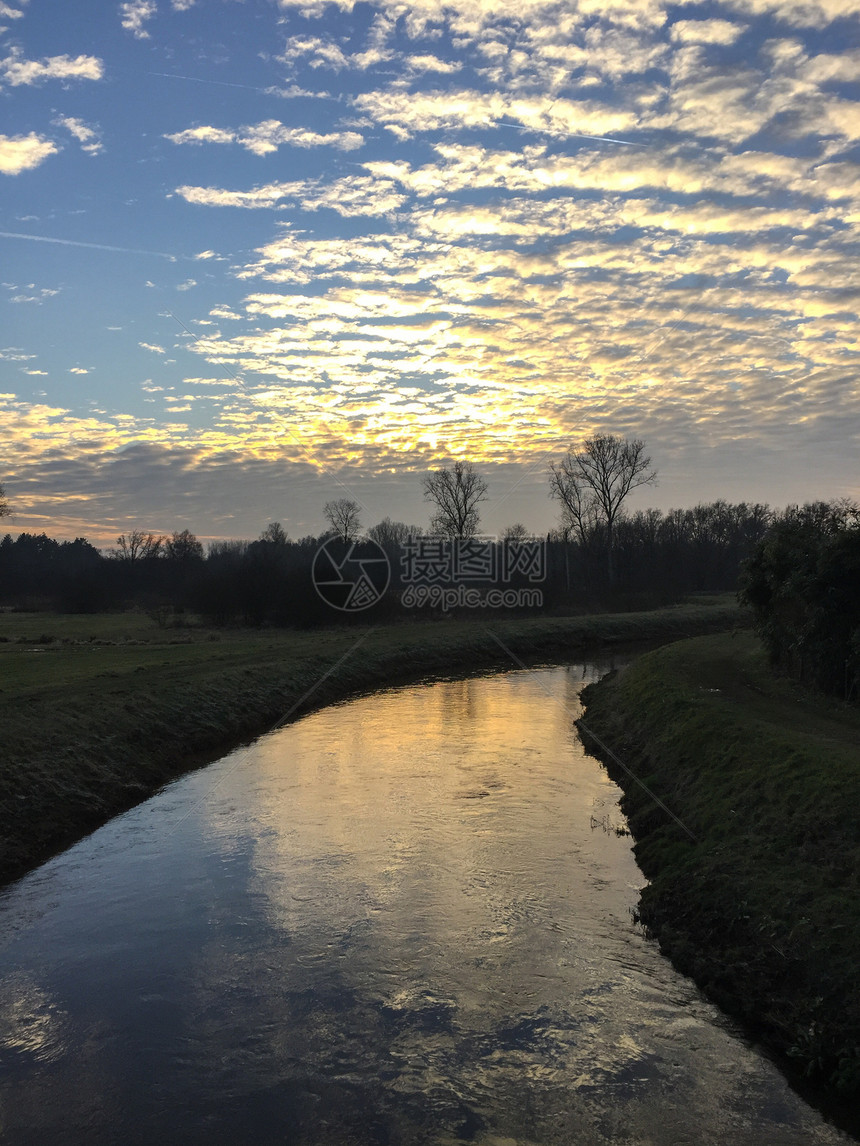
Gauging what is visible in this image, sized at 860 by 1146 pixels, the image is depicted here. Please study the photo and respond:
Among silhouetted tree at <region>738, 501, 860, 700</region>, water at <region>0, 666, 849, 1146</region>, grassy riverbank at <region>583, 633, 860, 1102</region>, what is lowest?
water at <region>0, 666, 849, 1146</region>

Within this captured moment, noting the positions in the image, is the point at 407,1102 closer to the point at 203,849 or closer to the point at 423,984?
the point at 423,984

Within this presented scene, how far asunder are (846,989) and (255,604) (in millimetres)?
49686

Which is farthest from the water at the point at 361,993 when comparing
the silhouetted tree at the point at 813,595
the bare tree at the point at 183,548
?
the bare tree at the point at 183,548

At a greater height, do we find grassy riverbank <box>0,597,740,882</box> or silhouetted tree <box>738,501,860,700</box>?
silhouetted tree <box>738,501,860,700</box>

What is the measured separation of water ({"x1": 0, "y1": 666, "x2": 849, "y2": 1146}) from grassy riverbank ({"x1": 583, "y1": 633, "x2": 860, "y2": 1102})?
442 millimetres

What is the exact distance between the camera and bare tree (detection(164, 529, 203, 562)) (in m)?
109

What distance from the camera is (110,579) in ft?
292

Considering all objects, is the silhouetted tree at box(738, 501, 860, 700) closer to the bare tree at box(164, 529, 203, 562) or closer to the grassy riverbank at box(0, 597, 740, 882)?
the grassy riverbank at box(0, 597, 740, 882)

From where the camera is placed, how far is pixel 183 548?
4567 inches

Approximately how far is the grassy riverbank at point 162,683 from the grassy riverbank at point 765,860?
10078mm

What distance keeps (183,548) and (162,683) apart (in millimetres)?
95127

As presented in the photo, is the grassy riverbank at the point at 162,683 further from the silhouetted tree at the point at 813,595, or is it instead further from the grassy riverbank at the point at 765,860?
the silhouetted tree at the point at 813,595

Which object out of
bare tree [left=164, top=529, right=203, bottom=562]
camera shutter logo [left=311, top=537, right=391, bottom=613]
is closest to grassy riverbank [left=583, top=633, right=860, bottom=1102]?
camera shutter logo [left=311, top=537, right=391, bottom=613]

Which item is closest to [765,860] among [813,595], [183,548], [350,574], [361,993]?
[361,993]
